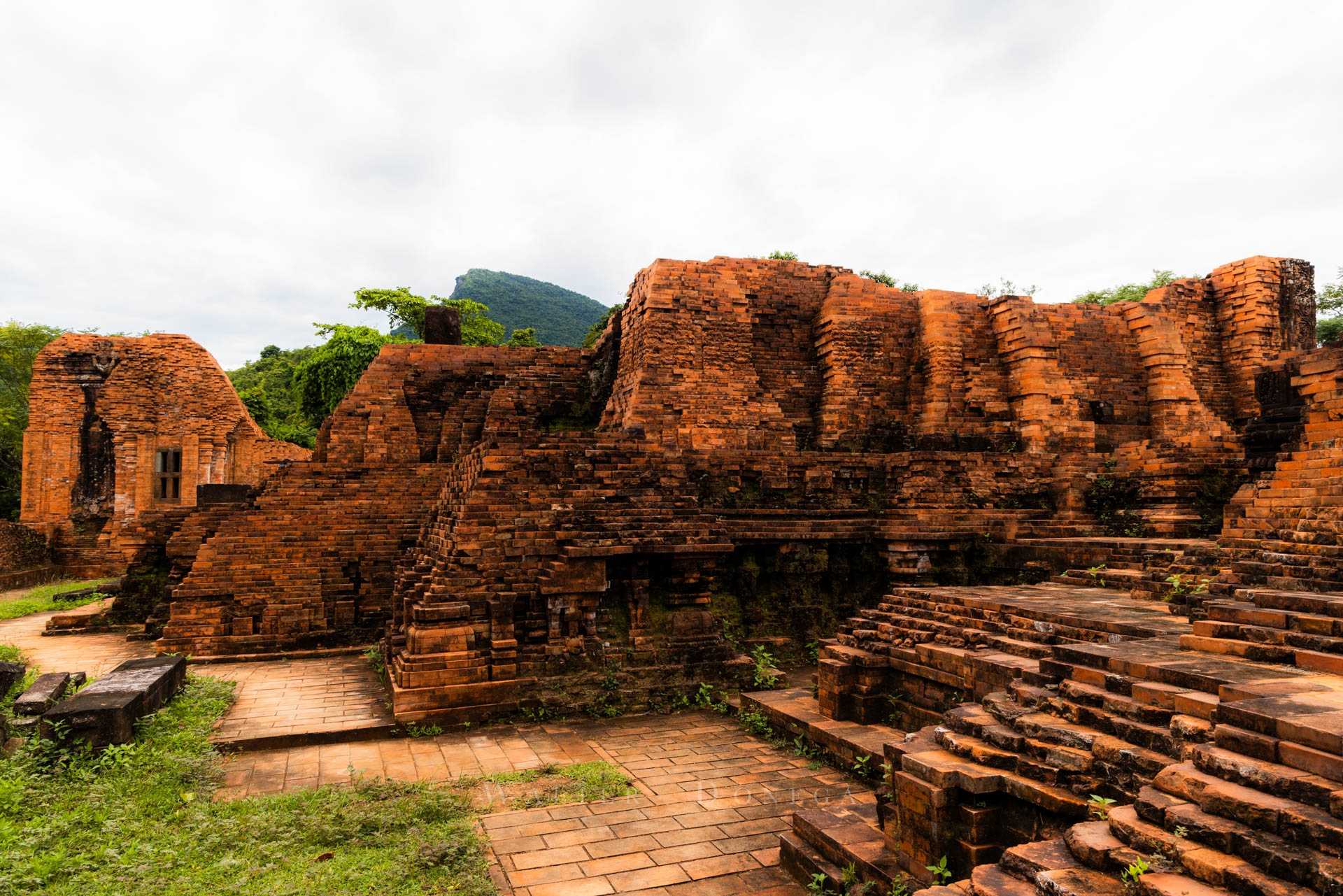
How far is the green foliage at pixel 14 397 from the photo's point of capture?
28.9 meters

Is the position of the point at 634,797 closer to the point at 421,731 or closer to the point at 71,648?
the point at 421,731

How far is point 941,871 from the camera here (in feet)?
12.5

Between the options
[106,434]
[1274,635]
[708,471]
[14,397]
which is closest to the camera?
[1274,635]

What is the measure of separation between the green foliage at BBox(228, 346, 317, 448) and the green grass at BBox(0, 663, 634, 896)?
22.2 metres

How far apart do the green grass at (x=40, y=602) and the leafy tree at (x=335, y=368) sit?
10.1m

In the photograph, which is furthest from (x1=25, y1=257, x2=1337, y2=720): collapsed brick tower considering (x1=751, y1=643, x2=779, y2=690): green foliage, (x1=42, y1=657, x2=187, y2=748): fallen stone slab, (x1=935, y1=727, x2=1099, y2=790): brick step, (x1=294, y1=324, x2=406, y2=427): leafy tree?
(x1=294, y1=324, x2=406, y2=427): leafy tree

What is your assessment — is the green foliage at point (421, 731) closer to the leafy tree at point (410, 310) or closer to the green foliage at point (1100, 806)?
the green foliage at point (1100, 806)

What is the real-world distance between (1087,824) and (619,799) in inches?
129

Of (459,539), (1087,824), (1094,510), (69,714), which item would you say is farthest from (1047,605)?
(69,714)

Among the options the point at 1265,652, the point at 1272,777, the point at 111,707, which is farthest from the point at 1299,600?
the point at 111,707

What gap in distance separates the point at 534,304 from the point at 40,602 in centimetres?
5961

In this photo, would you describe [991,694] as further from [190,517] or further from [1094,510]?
[190,517]

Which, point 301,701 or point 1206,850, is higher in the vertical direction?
point 1206,850

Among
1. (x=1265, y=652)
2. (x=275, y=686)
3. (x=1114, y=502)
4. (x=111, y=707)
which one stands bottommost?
(x=275, y=686)
